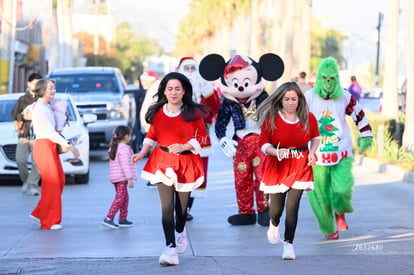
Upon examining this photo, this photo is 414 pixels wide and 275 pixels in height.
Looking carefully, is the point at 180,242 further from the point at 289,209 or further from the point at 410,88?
the point at 410,88

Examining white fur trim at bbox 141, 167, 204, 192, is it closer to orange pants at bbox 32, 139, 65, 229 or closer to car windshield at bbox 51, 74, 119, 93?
orange pants at bbox 32, 139, 65, 229

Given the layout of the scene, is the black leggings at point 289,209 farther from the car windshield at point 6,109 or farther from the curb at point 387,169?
the car windshield at point 6,109

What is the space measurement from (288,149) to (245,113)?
7.38 feet

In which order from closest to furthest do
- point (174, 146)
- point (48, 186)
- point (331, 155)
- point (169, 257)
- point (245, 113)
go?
point (169, 257) < point (174, 146) < point (331, 155) < point (245, 113) < point (48, 186)

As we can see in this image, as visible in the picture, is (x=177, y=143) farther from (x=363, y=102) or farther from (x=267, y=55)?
(x=363, y=102)

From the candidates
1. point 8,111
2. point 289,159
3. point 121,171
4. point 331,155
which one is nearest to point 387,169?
point 8,111

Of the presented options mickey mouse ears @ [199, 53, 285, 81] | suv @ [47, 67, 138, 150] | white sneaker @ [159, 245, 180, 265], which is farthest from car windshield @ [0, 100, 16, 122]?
white sneaker @ [159, 245, 180, 265]

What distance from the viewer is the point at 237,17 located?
73.9 meters

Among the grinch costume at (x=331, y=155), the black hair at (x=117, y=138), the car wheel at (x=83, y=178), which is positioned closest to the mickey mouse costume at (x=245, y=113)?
the grinch costume at (x=331, y=155)

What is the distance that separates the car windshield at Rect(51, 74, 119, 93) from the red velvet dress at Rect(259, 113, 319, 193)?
13899 millimetres

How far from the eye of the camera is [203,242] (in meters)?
10.0

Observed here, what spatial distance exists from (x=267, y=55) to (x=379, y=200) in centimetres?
381

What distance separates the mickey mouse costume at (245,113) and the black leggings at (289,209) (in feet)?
6.44

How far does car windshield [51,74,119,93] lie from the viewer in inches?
886
